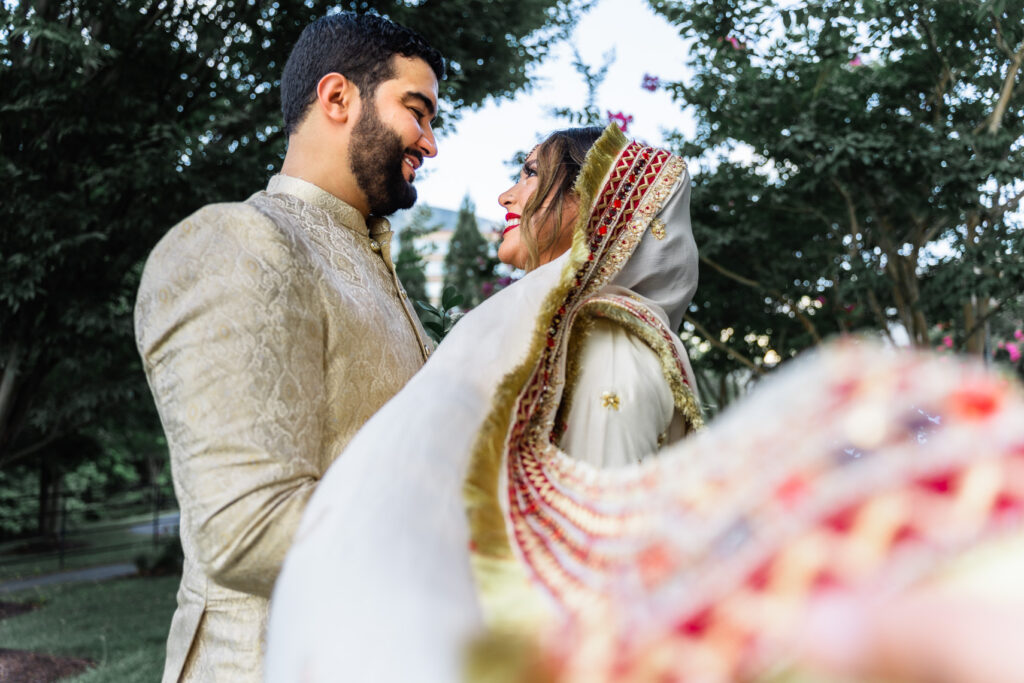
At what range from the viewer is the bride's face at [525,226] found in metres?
2.12

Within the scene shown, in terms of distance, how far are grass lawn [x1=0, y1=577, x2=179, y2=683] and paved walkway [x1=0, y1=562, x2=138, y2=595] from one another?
52 centimetres

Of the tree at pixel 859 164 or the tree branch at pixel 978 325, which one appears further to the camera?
the tree branch at pixel 978 325

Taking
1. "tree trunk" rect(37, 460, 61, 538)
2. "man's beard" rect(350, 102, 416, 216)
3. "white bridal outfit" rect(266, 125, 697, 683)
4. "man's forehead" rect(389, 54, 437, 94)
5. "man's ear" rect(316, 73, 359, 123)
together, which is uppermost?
"man's forehead" rect(389, 54, 437, 94)

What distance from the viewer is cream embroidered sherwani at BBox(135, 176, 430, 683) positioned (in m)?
1.22

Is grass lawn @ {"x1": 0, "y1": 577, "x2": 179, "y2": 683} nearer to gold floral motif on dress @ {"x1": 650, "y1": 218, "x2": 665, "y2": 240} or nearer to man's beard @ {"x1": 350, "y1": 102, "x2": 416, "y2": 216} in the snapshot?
man's beard @ {"x1": 350, "y1": 102, "x2": 416, "y2": 216}

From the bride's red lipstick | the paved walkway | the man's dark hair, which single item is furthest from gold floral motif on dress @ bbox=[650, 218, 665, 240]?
the paved walkway

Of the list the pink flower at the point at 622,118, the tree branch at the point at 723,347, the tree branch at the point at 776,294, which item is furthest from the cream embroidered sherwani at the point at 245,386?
the tree branch at the point at 723,347

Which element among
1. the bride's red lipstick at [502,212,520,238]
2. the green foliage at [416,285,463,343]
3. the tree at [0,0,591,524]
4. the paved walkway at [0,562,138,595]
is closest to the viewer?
the bride's red lipstick at [502,212,520,238]

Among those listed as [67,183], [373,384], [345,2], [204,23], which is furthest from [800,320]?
[373,384]

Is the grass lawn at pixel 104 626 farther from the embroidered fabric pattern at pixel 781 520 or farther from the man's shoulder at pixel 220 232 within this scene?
the embroidered fabric pattern at pixel 781 520

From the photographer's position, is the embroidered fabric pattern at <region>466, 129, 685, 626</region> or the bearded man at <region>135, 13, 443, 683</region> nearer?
the embroidered fabric pattern at <region>466, 129, 685, 626</region>

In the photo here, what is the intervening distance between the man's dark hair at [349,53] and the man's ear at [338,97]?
15 millimetres

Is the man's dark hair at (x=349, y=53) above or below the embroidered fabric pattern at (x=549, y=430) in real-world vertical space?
above

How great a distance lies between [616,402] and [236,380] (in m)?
0.68
